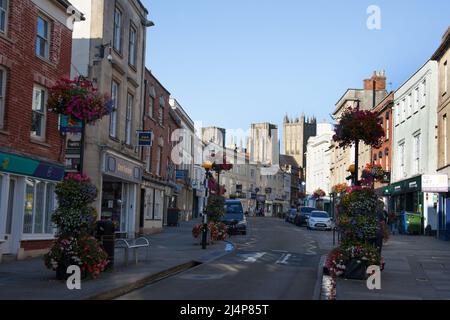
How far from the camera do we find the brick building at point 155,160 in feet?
111

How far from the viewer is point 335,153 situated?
70.9 meters

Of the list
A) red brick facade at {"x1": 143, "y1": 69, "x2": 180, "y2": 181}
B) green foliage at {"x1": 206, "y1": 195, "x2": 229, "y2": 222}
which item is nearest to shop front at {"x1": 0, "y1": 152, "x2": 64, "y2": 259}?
green foliage at {"x1": 206, "y1": 195, "x2": 229, "y2": 222}

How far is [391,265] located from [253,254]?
5404 millimetres

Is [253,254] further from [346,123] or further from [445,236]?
[445,236]

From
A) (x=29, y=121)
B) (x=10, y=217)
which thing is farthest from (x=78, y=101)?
(x=10, y=217)

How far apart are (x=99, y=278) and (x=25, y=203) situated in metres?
5.96

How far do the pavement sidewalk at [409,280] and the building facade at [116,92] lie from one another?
1230 cm

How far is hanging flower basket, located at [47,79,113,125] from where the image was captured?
1347 centimetres

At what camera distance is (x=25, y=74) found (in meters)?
18.0

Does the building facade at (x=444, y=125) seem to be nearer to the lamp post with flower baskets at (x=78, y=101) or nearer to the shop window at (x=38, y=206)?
the shop window at (x=38, y=206)

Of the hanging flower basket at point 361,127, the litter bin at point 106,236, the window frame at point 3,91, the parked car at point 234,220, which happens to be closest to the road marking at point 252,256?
the litter bin at point 106,236

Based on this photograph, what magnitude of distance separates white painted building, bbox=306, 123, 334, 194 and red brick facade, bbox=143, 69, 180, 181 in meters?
38.8

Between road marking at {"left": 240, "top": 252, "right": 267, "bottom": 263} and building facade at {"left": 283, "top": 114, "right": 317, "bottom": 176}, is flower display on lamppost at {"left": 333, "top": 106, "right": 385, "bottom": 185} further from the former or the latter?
building facade at {"left": 283, "top": 114, "right": 317, "bottom": 176}

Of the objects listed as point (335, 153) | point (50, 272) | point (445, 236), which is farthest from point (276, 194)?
point (50, 272)
